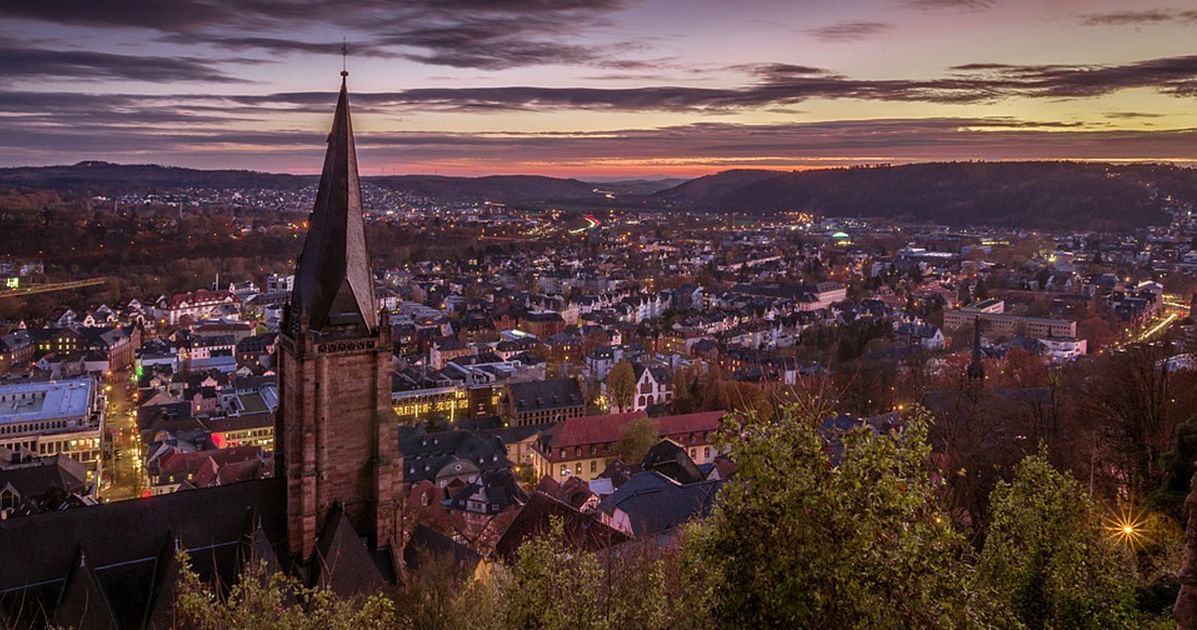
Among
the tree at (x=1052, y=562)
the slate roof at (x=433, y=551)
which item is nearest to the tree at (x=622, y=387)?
the slate roof at (x=433, y=551)

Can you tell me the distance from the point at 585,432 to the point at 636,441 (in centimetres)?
363

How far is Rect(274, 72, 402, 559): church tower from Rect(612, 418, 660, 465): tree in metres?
28.9

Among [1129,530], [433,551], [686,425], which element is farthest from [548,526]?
[686,425]

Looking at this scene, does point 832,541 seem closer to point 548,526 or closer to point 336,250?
point 336,250

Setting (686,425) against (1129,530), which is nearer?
(1129,530)

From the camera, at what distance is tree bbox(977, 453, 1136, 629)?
1180 centimetres

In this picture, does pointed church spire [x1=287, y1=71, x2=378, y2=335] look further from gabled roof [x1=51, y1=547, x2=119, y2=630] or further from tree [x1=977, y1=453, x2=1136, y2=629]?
tree [x1=977, y1=453, x2=1136, y2=629]

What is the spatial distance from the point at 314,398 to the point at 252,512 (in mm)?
3115

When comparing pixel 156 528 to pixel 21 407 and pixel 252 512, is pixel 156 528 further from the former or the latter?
pixel 21 407

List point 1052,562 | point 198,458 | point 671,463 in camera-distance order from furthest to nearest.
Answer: point 198,458, point 671,463, point 1052,562

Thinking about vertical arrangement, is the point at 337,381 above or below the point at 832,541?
below

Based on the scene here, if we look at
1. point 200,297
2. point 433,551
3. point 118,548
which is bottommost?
point 200,297

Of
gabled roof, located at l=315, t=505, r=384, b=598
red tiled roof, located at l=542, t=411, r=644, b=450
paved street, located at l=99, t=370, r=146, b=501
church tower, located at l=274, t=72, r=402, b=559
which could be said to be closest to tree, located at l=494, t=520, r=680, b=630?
gabled roof, located at l=315, t=505, r=384, b=598

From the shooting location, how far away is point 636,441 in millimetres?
51594
